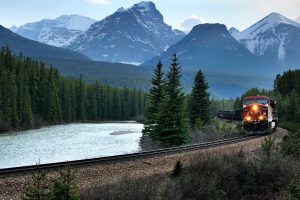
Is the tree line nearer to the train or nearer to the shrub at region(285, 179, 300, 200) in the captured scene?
the train

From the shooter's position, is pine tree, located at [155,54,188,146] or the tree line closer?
pine tree, located at [155,54,188,146]

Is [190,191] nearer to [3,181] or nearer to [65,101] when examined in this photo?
[3,181]

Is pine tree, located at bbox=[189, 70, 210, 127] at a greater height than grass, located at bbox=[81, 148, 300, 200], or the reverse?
pine tree, located at bbox=[189, 70, 210, 127]

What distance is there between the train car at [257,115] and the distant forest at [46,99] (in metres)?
56.8

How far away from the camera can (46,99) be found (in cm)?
11762

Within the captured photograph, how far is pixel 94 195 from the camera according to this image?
1520 centimetres

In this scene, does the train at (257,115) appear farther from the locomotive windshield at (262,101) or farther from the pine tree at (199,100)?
the pine tree at (199,100)

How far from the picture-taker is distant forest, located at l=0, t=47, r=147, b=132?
313ft

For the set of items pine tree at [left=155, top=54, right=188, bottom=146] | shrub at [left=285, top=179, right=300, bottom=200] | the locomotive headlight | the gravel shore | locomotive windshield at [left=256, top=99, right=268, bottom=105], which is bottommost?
shrub at [left=285, top=179, right=300, bottom=200]

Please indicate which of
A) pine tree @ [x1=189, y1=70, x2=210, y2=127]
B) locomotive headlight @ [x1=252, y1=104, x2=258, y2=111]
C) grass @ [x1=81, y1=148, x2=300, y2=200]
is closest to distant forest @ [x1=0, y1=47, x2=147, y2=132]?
pine tree @ [x1=189, y1=70, x2=210, y2=127]

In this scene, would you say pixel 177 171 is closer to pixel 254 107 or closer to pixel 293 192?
pixel 293 192

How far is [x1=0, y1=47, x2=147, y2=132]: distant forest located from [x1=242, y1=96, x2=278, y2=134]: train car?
5683cm

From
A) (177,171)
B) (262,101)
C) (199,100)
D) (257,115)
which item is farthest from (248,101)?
(177,171)

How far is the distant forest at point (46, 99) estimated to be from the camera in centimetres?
9538
